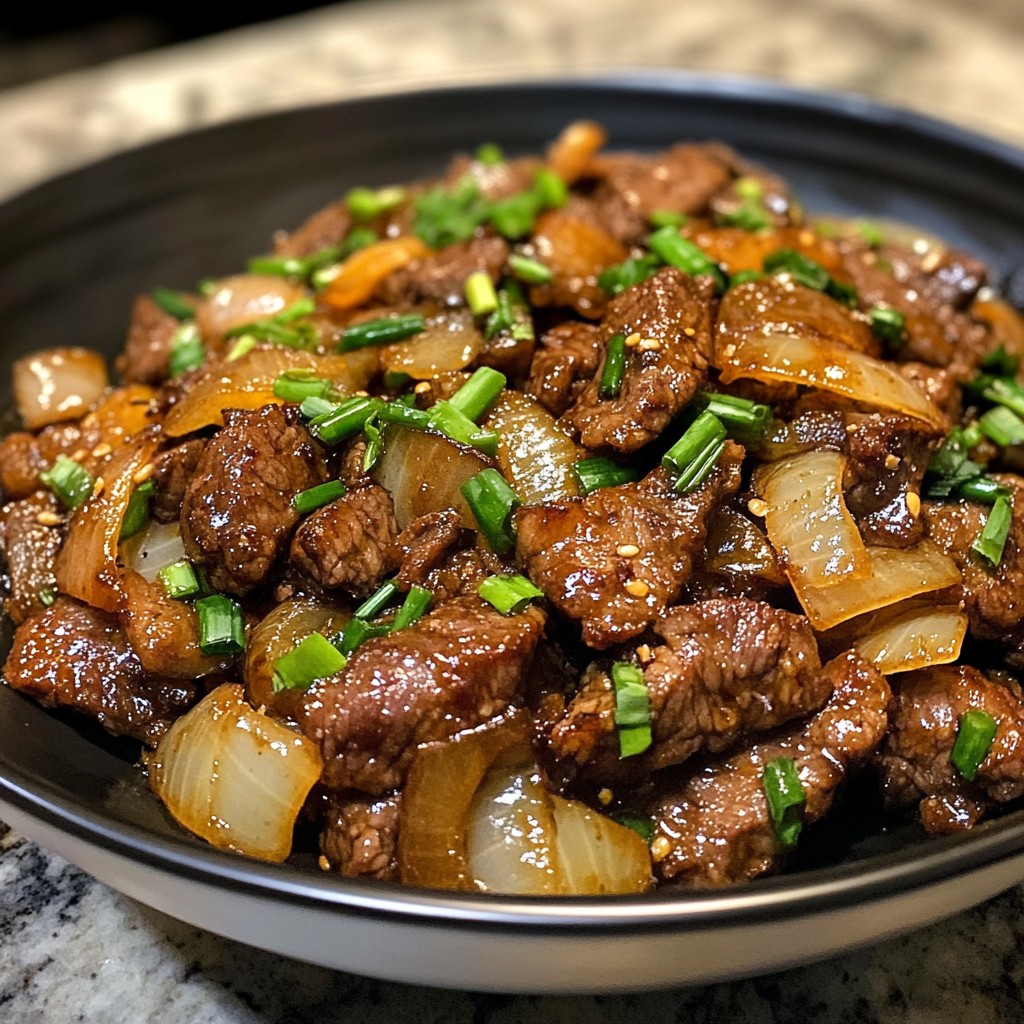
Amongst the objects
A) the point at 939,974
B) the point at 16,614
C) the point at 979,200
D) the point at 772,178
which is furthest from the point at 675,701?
the point at 979,200

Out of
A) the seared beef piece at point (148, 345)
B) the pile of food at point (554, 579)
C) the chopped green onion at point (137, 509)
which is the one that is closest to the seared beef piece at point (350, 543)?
the pile of food at point (554, 579)

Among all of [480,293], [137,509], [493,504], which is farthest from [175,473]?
[480,293]

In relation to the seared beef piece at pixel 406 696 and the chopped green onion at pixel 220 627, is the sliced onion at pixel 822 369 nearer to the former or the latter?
the seared beef piece at pixel 406 696

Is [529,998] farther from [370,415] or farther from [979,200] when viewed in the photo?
[979,200]

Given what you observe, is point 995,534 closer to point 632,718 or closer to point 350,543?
point 632,718

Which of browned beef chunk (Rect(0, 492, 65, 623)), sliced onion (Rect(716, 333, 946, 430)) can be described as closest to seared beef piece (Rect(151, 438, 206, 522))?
browned beef chunk (Rect(0, 492, 65, 623))

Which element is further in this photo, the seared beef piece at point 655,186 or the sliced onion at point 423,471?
the seared beef piece at point 655,186
